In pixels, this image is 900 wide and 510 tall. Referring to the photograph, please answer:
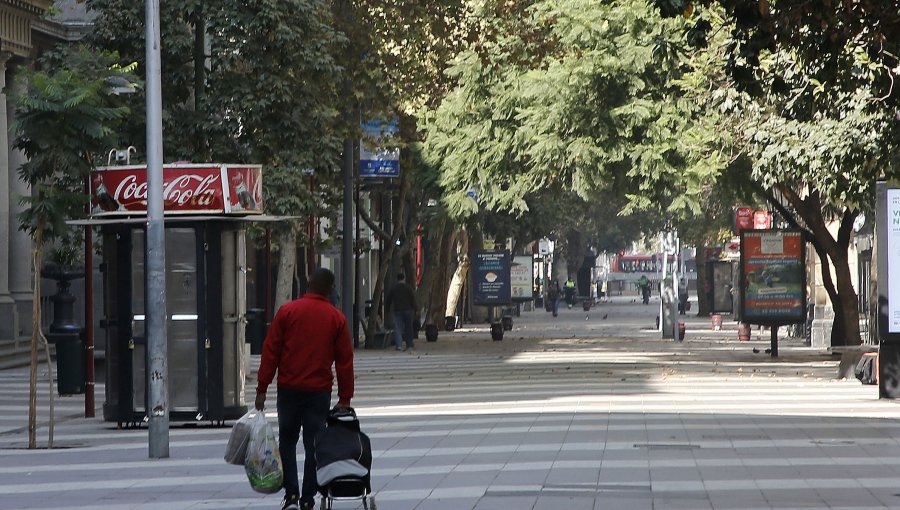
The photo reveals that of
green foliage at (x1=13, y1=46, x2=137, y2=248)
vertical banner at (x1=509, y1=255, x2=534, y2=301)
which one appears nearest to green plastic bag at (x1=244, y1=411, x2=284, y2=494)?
green foliage at (x1=13, y1=46, x2=137, y2=248)

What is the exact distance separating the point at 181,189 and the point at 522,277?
42943 millimetres

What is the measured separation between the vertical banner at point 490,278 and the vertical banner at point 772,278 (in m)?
17.8

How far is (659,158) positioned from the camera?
2891 centimetres

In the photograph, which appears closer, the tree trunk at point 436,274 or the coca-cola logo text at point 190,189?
the coca-cola logo text at point 190,189

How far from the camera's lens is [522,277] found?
59938 mm

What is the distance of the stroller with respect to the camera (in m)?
10.2

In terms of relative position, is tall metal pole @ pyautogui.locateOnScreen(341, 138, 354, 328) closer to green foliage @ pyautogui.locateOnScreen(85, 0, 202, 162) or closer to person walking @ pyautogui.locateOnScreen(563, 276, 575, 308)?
green foliage @ pyautogui.locateOnScreen(85, 0, 202, 162)

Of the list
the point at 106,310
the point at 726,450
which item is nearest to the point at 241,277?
the point at 106,310

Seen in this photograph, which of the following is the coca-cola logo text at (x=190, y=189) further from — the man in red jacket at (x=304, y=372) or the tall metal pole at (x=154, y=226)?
the man in red jacket at (x=304, y=372)

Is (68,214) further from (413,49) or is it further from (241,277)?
(413,49)

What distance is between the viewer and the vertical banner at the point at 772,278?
3141 centimetres

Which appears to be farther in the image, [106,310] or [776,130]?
[776,130]

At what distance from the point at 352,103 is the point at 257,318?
463 centimetres

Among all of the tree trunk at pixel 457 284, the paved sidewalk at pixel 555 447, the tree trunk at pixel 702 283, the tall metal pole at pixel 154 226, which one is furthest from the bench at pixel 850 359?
the tree trunk at pixel 702 283
